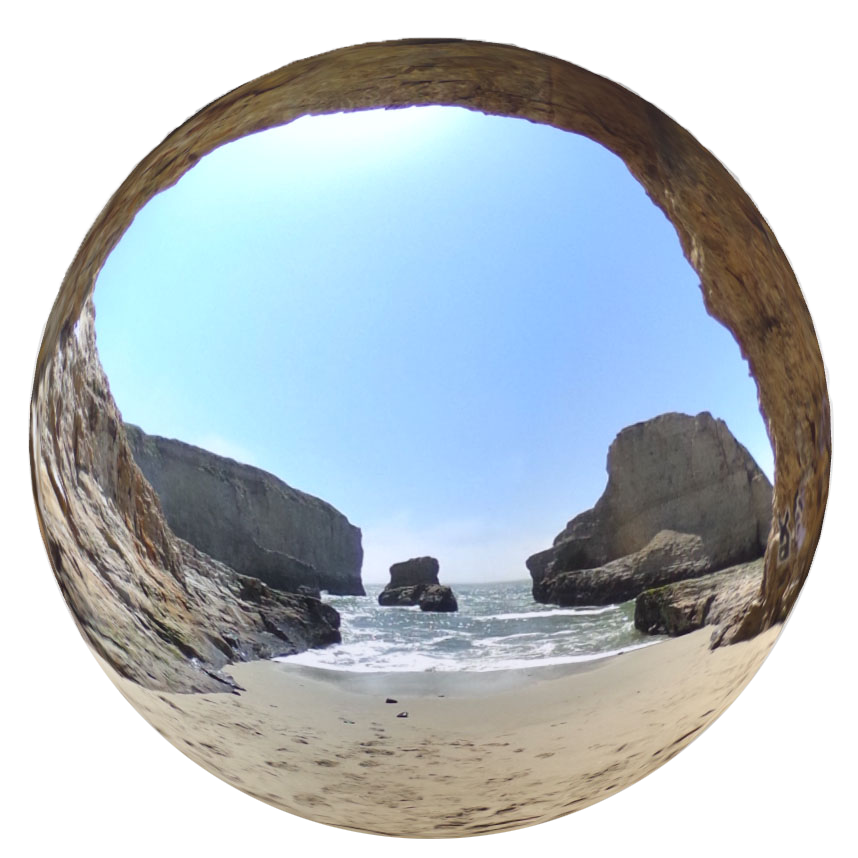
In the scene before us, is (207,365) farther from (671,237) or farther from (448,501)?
(671,237)

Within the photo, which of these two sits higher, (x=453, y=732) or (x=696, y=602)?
(x=696, y=602)

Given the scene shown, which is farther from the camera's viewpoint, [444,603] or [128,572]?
[128,572]

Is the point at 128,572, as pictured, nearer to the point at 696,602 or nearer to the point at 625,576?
the point at 625,576

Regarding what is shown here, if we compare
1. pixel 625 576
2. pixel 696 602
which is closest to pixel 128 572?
pixel 625 576

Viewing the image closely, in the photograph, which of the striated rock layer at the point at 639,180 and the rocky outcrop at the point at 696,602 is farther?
the striated rock layer at the point at 639,180

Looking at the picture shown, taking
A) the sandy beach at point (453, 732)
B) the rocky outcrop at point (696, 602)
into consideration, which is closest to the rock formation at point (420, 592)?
the sandy beach at point (453, 732)

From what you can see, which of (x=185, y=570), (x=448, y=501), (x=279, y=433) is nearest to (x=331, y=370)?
(x=279, y=433)

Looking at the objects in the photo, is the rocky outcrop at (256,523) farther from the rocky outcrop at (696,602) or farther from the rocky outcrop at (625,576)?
the rocky outcrop at (696,602)
